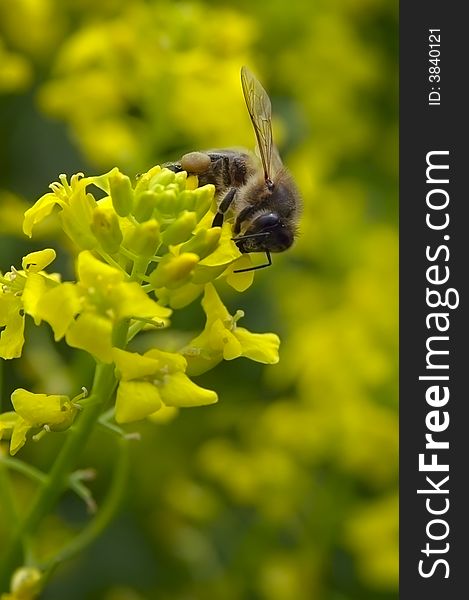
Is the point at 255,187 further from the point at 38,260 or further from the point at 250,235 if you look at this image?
the point at 38,260

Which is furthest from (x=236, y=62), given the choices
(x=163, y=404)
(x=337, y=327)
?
(x=163, y=404)

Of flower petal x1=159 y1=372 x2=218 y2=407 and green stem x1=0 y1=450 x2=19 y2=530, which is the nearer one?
flower petal x1=159 y1=372 x2=218 y2=407

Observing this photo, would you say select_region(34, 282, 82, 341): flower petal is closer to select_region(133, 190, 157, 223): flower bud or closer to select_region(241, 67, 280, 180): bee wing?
select_region(133, 190, 157, 223): flower bud

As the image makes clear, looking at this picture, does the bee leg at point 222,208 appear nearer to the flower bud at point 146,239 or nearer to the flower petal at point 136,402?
the flower bud at point 146,239

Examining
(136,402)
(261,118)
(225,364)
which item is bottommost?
(136,402)

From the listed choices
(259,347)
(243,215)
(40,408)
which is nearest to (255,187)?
(243,215)

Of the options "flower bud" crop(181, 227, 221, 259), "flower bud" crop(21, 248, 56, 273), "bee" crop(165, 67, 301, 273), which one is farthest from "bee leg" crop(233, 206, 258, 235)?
"flower bud" crop(21, 248, 56, 273)

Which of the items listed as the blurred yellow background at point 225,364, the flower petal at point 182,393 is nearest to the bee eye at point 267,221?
the flower petal at point 182,393
